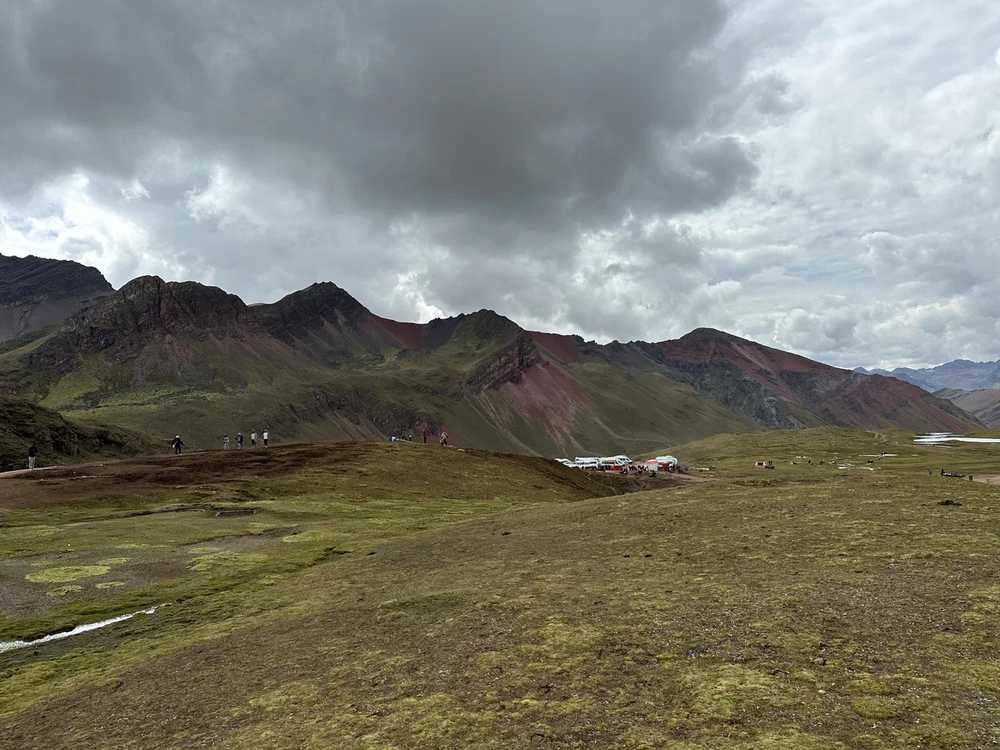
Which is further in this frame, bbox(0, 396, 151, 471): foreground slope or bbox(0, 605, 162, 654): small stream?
bbox(0, 396, 151, 471): foreground slope

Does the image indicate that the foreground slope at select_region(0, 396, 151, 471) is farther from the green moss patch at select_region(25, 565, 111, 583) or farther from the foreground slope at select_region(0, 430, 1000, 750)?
the foreground slope at select_region(0, 430, 1000, 750)

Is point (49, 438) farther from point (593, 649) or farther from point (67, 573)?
point (593, 649)

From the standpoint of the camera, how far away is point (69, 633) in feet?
79.3

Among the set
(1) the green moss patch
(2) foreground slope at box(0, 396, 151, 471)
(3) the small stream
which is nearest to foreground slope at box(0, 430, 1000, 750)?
(3) the small stream

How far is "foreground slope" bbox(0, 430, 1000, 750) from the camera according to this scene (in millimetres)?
11398

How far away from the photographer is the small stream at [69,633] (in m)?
22.5

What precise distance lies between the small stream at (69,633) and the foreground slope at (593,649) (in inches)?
35.6

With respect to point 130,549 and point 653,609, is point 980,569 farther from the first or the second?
point 130,549

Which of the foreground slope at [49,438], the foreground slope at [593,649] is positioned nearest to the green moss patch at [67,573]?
the foreground slope at [593,649]

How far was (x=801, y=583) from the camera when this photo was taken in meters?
19.0

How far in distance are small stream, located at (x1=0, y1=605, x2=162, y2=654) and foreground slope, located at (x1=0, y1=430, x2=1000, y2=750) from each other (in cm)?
90

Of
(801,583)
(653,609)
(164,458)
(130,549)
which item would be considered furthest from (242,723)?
(164,458)

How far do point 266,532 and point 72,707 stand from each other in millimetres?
30535

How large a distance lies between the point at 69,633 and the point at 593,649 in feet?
70.2
